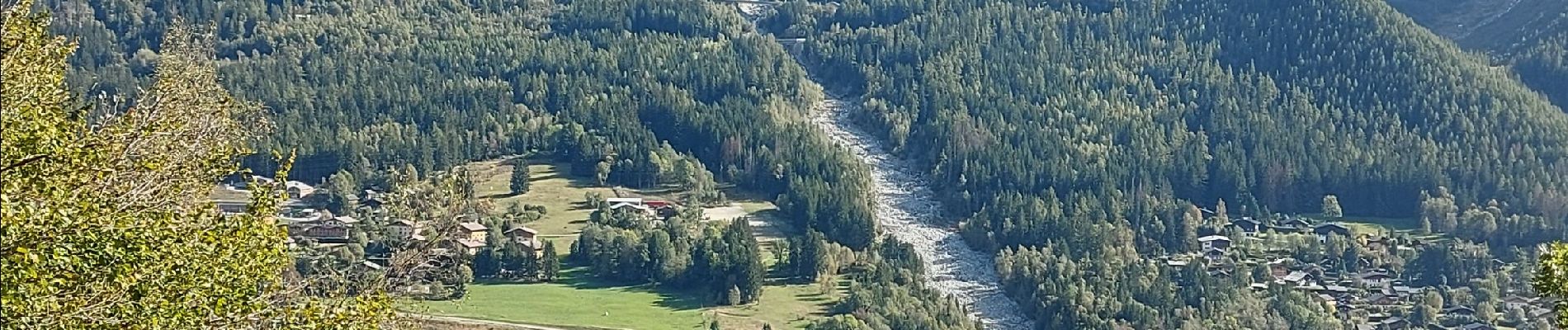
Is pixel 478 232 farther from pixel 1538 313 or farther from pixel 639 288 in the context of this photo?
pixel 1538 313

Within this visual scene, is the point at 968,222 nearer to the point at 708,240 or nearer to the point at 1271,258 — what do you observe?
the point at 1271,258

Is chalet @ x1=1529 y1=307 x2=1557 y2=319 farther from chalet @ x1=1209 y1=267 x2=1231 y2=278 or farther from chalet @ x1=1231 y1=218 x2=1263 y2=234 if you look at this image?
chalet @ x1=1231 y1=218 x2=1263 y2=234

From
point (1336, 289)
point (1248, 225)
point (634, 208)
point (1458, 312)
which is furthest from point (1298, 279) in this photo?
point (634, 208)

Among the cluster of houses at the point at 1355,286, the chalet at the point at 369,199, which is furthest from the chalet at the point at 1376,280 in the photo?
the chalet at the point at 369,199

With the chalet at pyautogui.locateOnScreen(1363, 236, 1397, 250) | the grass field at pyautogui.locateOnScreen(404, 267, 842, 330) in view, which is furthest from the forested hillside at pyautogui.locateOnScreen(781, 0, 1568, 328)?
the grass field at pyautogui.locateOnScreen(404, 267, 842, 330)

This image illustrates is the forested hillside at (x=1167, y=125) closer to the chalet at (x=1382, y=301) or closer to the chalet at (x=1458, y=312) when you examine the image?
the chalet at (x=1382, y=301)

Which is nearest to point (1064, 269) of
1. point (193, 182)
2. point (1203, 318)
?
point (1203, 318)
